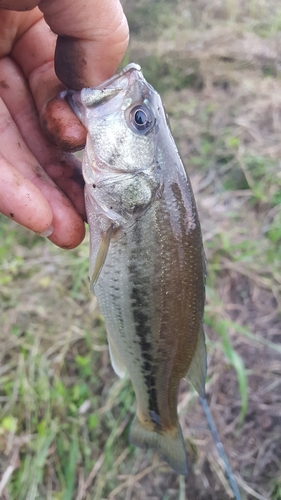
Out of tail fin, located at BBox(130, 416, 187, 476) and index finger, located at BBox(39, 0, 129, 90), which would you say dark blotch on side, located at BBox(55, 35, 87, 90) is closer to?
index finger, located at BBox(39, 0, 129, 90)

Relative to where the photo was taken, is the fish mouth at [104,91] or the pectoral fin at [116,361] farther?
the pectoral fin at [116,361]

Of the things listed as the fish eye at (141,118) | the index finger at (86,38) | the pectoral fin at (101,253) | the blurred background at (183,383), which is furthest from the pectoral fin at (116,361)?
the index finger at (86,38)

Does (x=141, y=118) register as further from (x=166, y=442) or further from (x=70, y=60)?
(x=166, y=442)

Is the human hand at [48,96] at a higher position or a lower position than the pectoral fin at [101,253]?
higher

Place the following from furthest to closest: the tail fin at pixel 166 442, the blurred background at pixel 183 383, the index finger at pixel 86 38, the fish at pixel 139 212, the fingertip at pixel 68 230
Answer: the blurred background at pixel 183 383 < the tail fin at pixel 166 442 < the fingertip at pixel 68 230 < the fish at pixel 139 212 < the index finger at pixel 86 38

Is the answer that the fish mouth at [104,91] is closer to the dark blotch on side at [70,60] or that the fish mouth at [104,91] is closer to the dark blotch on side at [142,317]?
the dark blotch on side at [70,60]

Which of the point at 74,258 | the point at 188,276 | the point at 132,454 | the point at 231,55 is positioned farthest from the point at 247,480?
the point at 231,55

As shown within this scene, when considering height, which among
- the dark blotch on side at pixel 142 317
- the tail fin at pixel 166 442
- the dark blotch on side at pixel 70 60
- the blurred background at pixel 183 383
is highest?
the dark blotch on side at pixel 70 60

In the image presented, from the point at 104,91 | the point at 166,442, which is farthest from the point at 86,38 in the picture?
the point at 166,442

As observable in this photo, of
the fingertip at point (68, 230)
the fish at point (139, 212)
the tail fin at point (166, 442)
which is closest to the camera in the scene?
the fish at point (139, 212)
